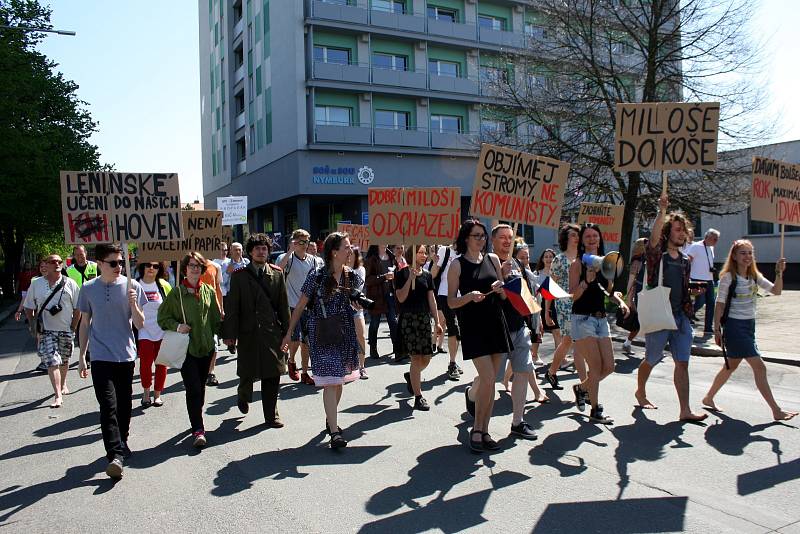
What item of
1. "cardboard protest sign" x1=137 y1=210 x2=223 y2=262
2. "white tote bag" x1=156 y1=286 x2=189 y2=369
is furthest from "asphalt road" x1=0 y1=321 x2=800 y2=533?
"cardboard protest sign" x1=137 y1=210 x2=223 y2=262

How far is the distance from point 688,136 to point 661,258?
1.56 meters

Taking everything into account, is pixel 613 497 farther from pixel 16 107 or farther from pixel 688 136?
pixel 16 107

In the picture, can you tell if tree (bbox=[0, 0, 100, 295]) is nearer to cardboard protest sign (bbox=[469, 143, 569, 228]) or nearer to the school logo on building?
the school logo on building

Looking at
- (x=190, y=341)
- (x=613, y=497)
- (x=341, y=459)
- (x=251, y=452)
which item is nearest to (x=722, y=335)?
(x=613, y=497)

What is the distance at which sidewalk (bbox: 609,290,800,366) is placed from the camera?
383 inches

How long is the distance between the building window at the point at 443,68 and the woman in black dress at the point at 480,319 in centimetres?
3035

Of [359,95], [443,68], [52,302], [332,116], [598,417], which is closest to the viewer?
[598,417]

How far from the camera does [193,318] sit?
247 inches

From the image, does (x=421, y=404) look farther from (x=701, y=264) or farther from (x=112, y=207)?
(x=701, y=264)

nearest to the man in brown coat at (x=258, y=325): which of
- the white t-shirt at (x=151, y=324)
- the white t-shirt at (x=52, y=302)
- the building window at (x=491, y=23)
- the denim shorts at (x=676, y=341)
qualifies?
the white t-shirt at (x=151, y=324)

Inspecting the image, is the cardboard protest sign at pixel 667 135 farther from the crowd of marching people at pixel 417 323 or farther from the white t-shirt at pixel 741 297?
the white t-shirt at pixel 741 297

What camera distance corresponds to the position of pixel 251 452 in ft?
18.8

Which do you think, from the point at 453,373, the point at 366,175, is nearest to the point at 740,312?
the point at 453,373

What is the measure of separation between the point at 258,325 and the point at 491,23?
33.9 m
